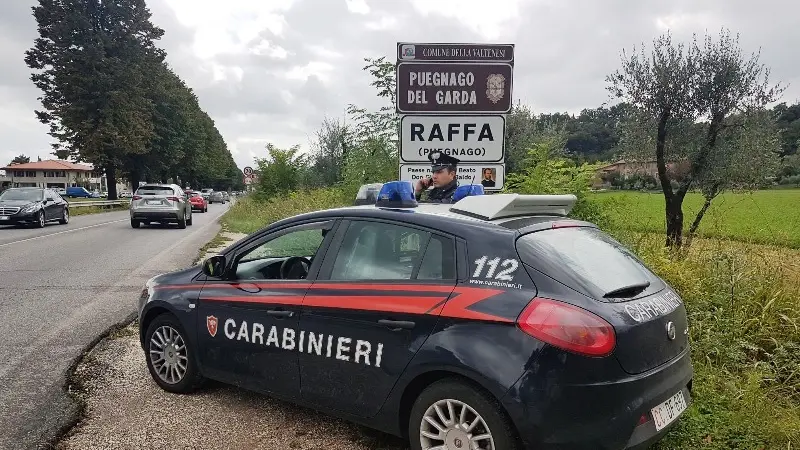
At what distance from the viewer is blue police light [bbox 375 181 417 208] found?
12.3 feet

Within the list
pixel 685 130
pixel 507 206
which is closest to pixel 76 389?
pixel 507 206

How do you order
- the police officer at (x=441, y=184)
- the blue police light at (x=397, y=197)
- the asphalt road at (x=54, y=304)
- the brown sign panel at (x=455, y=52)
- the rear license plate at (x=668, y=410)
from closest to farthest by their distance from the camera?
the rear license plate at (x=668, y=410)
the blue police light at (x=397, y=197)
the asphalt road at (x=54, y=304)
the police officer at (x=441, y=184)
the brown sign panel at (x=455, y=52)

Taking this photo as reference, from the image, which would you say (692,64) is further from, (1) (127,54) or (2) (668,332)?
(1) (127,54)

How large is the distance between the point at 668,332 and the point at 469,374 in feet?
3.67

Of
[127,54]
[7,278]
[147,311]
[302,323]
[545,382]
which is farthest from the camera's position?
[127,54]

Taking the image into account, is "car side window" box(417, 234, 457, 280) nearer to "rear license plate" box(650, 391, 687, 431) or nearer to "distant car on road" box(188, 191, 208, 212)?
"rear license plate" box(650, 391, 687, 431)

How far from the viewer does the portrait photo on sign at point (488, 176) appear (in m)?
7.67

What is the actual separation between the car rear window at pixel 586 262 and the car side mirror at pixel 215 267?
7.47 ft

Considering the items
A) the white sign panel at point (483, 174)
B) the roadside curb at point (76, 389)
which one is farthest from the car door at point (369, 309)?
the white sign panel at point (483, 174)

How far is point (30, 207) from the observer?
63.8ft

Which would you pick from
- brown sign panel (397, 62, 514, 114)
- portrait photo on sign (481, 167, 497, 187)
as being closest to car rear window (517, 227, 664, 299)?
portrait photo on sign (481, 167, 497, 187)

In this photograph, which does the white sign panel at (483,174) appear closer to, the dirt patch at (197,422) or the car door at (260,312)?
the car door at (260,312)

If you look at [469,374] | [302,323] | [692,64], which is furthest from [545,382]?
[692,64]

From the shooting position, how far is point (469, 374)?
2.81 meters
